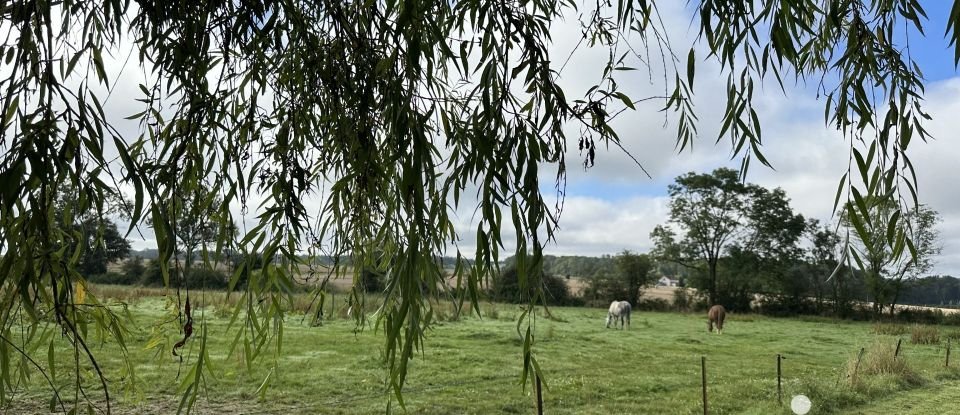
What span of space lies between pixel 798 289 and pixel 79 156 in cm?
2688

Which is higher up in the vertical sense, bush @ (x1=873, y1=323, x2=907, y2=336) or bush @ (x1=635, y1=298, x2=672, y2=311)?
bush @ (x1=635, y1=298, x2=672, y2=311)

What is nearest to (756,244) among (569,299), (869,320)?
(869,320)

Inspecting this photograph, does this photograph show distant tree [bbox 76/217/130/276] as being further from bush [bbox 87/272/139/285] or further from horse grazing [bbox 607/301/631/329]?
bush [bbox 87/272/139/285]

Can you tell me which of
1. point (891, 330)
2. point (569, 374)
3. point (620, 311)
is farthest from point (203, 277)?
point (891, 330)

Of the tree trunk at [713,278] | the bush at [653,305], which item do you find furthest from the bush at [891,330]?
the bush at [653,305]

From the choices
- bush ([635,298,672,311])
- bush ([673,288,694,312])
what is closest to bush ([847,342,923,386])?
bush ([635,298,672,311])

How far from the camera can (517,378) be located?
24.8 ft

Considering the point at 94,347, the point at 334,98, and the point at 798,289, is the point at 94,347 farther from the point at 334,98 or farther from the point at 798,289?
the point at 798,289

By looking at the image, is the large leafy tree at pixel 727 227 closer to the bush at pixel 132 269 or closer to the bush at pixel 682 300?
the bush at pixel 682 300

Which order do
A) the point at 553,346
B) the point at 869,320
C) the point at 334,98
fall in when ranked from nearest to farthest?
1. the point at 334,98
2. the point at 553,346
3. the point at 869,320

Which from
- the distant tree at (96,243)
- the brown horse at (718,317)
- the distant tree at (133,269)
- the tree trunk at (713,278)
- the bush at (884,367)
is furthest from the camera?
→ the tree trunk at (713,278)

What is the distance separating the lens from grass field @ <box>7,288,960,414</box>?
19.7 ft

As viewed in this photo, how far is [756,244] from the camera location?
26.4 m

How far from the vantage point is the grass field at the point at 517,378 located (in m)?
5.99
